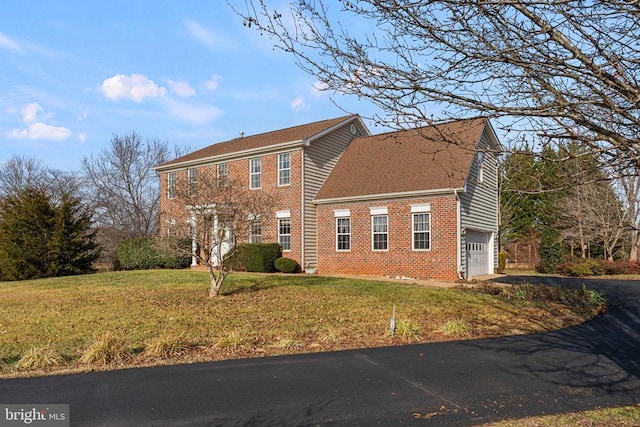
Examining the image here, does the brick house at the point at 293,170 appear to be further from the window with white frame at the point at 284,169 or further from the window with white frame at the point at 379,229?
the window with white frame at the point at 379,229

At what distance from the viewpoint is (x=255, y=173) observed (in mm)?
23891

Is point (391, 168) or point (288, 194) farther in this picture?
point (288, 194)

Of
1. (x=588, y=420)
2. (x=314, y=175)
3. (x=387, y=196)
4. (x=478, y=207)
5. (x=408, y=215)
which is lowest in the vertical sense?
(x=588, y=420)

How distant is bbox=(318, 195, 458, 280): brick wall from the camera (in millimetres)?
18406

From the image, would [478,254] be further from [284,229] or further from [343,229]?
[284,229]

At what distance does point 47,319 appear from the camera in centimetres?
1009

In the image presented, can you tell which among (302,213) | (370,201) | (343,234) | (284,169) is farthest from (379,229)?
(284,169)

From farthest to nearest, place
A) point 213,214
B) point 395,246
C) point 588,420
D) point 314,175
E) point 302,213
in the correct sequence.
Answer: point 314,175 → point 302,213 → point 395,246 → point 213,214 → point 588,420

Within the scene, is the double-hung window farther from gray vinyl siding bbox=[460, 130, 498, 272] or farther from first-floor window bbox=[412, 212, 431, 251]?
gray vinyl siding bbox=[460, 130, 498, 272]

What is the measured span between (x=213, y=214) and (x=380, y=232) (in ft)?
31.4

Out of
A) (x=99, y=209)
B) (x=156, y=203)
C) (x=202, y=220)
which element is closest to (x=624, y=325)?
(x=202, y=220)

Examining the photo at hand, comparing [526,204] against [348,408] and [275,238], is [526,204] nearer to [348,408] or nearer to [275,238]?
[275,238]

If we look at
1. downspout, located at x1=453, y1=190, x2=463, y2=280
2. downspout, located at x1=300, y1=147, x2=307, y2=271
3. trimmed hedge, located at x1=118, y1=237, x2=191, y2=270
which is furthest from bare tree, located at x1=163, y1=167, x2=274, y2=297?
trimmed hedge, located at x1=118, y1=237, x2=191, y2=270

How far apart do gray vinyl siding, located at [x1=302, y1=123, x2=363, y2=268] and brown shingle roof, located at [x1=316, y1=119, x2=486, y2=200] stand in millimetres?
370
